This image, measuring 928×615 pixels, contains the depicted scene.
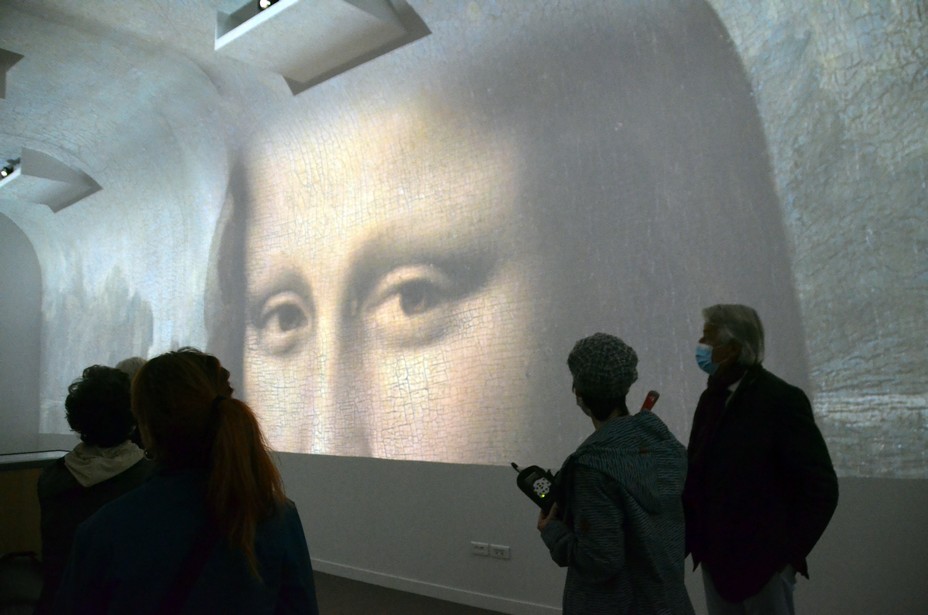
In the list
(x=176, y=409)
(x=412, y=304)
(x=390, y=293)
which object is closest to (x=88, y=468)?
(x=176, y=409)

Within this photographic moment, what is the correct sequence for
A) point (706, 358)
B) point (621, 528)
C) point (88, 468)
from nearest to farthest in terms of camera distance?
1. point (621, 528)
2. point (88, 468)
3. point (706, 358)

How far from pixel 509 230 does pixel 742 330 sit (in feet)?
6.79

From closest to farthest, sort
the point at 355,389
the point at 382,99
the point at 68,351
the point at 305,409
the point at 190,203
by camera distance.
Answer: the point at 382,99 → the point at 355,389 → the point at 305,409 → the point at 190,203 → the point at 68,351

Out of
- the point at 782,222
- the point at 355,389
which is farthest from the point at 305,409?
the point at 782,222

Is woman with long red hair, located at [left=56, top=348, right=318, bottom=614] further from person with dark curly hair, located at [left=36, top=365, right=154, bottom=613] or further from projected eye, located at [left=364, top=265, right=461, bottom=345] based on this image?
projected eye, located at [left=364, top=265, right=461, bottom=345]

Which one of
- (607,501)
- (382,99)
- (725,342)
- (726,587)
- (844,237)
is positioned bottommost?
(726,587)

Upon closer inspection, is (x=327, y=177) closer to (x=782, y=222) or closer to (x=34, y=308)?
(x=782, y=222)

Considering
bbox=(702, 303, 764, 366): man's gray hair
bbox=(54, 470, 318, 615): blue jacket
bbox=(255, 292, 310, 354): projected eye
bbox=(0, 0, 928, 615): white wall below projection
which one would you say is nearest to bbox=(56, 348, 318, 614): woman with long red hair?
bbox=(54, 470, 318, 615): blue jacket

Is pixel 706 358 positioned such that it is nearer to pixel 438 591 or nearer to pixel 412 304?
pixel 412 304

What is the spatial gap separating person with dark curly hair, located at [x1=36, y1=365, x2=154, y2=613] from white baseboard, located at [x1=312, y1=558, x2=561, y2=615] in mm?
2399

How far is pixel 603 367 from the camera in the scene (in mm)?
1500

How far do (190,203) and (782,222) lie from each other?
4.91 m

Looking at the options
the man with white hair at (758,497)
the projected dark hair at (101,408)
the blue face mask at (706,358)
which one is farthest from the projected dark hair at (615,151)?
the projected dark hair at (101,408)

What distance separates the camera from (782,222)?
2885 millimetres
